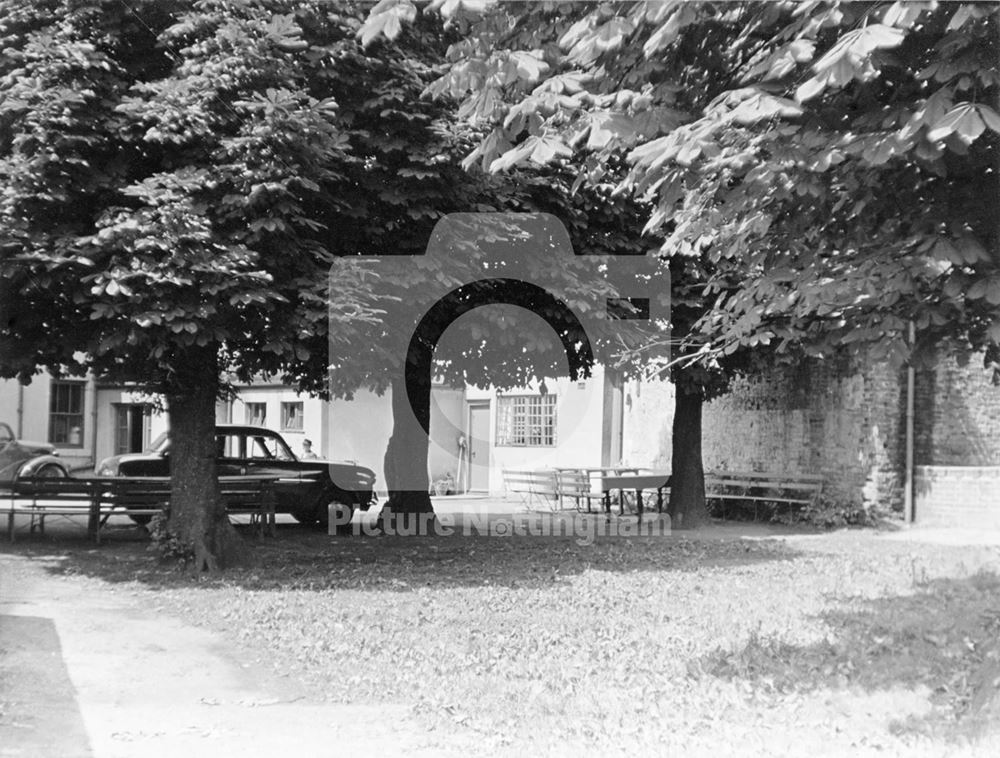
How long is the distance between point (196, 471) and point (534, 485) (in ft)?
41.2

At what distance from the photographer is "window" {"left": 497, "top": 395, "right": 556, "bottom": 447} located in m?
24.8

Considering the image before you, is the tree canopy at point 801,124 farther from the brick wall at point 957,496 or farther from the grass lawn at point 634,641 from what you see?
the brick wall at point 957,496

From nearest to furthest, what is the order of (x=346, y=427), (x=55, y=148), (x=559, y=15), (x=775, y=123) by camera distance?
(x=775, y=123)
(x=559, y=15)
(x=55, y=148)
(x=346, y=427)

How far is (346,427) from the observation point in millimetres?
28594

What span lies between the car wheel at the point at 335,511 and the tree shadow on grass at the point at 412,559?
4.04 feet

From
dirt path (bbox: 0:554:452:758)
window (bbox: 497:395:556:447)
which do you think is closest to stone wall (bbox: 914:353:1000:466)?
window (bbox: 497:395:556:447)

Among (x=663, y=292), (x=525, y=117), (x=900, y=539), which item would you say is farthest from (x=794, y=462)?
(x=525, y=117)

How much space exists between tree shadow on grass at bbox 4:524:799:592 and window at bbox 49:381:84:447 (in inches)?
725

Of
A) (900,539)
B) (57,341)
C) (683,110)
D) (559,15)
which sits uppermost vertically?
(559,15)

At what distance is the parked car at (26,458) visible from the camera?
21969 millimetres

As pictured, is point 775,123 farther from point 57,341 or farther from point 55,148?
point 57,341

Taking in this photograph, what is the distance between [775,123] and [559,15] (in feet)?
4.79

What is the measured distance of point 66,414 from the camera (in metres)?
31.7

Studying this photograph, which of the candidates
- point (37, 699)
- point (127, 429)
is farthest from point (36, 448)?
point (37, 699)
